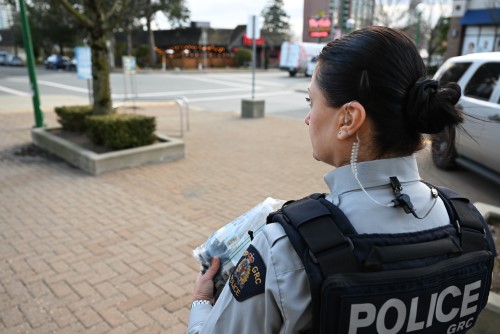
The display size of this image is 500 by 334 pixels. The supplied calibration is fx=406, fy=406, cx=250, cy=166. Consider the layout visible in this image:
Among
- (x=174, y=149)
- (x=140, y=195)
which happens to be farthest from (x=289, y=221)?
(x=174, y=149)

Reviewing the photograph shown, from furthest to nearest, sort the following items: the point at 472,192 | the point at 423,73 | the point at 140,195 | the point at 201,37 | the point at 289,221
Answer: the point at 201,37, the point at 472,192, the point at 140,195, the point at 423,73, the point at 289,221

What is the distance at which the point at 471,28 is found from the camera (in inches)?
914

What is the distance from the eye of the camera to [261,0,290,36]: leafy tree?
65.6 metres

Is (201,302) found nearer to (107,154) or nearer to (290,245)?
(290,245)

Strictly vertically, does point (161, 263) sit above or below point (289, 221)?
below

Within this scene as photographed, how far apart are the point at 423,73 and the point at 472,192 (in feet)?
18.5

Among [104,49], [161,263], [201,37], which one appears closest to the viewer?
[161,263]

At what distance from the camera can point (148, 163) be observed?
6867mm

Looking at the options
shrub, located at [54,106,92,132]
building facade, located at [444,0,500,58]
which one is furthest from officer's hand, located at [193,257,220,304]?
building facade, located at [444,0,500,58]

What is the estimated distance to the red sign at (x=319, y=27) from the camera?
6.47 meters

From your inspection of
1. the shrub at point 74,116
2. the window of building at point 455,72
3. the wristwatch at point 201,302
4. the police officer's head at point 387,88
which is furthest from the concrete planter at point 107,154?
the police officer's head at point 387,88

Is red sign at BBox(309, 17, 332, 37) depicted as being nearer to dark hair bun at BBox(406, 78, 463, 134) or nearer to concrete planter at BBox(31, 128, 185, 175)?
concrete planter at BBox(31, 128, 185, 175)

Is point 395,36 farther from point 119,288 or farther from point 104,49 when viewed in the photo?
point 104,49

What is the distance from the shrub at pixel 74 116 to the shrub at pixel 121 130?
0.88 metres
